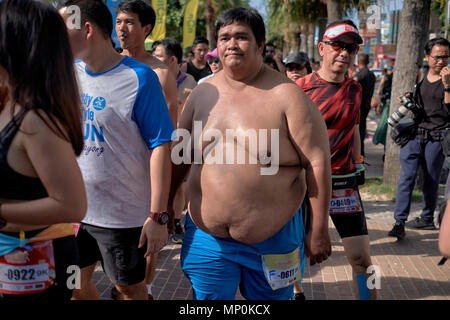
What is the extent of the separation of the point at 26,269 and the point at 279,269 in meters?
1.25

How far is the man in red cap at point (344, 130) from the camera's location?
341 cm

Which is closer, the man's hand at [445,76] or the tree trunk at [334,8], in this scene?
the man's hand at [445,76]

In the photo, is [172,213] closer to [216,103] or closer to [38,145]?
[216,103]

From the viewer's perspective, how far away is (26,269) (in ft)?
6.13

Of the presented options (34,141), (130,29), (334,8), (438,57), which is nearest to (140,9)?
(130,29)

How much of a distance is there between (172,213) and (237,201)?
22.8 inches

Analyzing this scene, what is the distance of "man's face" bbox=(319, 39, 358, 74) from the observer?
11.5 ft

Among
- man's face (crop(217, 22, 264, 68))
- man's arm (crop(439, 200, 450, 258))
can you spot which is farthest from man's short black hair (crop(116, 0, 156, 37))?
man's arm (crop(439, 200, 450, 258))

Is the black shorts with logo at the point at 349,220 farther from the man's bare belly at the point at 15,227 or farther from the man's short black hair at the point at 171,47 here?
the man's short black hair at the point at 171,47

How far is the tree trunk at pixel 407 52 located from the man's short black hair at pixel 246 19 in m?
5.63

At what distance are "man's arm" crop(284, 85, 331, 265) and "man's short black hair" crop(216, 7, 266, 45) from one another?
14.7 inches

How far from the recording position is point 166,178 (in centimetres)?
261

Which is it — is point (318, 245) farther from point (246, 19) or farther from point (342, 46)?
point (342, 46)

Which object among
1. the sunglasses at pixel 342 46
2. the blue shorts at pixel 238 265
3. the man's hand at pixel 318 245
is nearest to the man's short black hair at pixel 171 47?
the sunglasses at pixel 342 46
